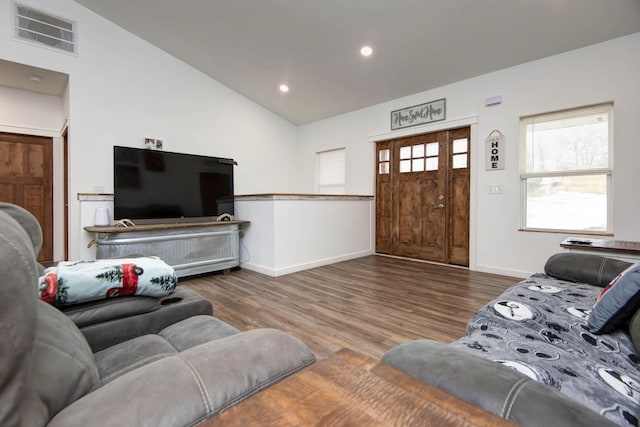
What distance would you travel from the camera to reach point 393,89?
4695mm

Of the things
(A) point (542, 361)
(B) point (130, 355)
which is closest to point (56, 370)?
(B) point (130, 355)

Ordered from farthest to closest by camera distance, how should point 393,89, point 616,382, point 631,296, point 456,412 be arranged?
point 393,89 → point 631,296 → point 616,382 → point 456,412

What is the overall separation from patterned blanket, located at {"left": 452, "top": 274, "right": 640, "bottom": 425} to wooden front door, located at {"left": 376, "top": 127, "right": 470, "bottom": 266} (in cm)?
273

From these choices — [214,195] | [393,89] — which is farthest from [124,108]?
[393,89]

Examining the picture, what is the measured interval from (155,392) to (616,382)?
4.51 ft

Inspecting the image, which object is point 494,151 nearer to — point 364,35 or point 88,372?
point 364,35

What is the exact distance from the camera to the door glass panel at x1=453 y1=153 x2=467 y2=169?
4388mm

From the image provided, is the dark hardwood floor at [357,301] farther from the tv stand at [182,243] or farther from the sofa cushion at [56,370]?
the sofa cushion at [56,370]

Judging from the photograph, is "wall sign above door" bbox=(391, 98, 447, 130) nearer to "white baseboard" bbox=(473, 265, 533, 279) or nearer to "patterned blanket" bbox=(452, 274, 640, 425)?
"white baseboard" bbox=(473, 265, 533, 279)

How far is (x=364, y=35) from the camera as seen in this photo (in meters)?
3.61

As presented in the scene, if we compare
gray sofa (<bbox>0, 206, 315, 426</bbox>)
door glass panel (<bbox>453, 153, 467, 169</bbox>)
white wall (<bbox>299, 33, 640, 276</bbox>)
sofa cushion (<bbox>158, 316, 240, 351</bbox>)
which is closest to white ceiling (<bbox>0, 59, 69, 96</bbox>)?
sofa cushion (<bbox>158, 316, 240, 351</bbox>)

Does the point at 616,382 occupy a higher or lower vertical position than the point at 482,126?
lower

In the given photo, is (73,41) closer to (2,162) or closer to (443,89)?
(2,162)

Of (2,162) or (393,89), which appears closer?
(2,162)
